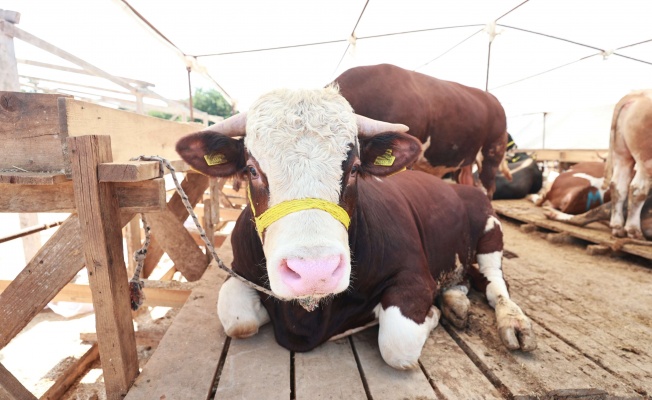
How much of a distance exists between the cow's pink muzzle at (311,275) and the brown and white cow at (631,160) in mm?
4170

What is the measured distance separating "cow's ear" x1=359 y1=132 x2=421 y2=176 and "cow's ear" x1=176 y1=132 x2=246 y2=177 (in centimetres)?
60

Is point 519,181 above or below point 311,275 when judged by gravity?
below

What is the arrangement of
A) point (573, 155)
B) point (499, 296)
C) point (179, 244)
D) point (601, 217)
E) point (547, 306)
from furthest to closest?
point (573, 155) → point (601, 217) → point (179, 244) → point (547, 306) → point (499, 296)

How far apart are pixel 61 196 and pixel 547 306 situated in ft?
9.44

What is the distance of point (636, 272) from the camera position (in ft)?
11.0

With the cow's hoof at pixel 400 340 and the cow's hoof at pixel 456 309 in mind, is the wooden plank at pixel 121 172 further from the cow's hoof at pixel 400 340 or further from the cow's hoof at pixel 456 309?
the cow's hoof at pixel 456 309

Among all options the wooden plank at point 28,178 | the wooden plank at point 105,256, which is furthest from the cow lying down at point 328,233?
the wooden plank at point 28,178

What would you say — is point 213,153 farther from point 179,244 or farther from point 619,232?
point 619,232

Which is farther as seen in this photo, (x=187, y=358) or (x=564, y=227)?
(x=564, y=227)

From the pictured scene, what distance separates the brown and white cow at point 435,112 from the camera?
12.0 feet

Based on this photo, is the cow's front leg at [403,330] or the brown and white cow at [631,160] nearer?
the cow's front leg at [403,330]

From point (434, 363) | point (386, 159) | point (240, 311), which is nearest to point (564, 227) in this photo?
point (434, 363)

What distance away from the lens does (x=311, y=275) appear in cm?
117

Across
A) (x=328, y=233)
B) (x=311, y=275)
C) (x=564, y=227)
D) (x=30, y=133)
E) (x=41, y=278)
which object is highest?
(x=30, y=133)
